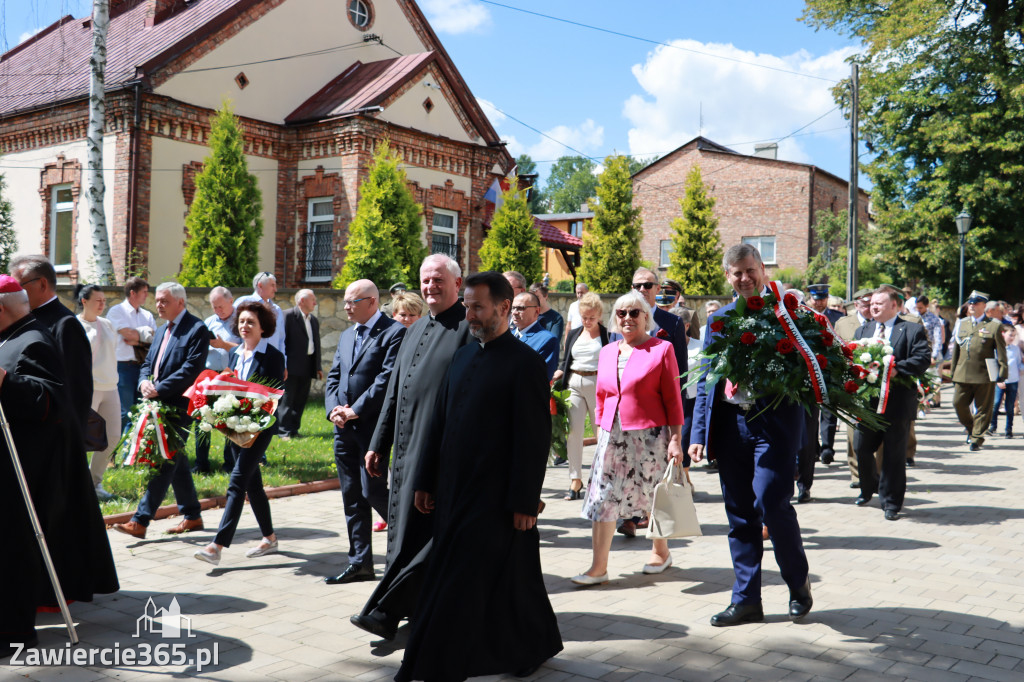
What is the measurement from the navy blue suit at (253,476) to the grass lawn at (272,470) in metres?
1.78

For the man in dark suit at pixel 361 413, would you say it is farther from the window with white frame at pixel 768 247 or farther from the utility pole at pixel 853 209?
the window with white frame at pixel 768 247

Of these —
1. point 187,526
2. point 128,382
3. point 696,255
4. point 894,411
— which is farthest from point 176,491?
point 696,255

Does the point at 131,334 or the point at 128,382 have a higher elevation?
the point at 131,334

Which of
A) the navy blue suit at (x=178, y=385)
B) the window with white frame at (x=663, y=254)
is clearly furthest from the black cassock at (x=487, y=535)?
the window with white frame at (x=663, y=254)

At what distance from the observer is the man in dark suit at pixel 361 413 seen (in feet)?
19.9

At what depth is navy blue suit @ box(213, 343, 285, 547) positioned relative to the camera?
6559mm

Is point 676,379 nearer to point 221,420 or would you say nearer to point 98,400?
point 221,420

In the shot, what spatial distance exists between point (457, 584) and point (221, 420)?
2.99 m

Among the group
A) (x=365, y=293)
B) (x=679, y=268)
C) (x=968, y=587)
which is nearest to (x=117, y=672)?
(x=365, y=293)

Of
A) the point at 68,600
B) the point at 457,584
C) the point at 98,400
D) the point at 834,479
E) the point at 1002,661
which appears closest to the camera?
the point at 457,584

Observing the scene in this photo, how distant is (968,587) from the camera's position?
6219mm

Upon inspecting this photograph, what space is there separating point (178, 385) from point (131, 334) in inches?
111

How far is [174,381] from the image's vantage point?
23.9 feet

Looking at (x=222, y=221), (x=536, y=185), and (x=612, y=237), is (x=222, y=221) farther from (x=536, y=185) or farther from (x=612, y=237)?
(x=536, y=185)
